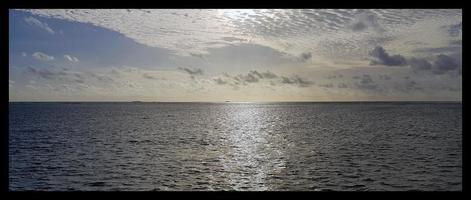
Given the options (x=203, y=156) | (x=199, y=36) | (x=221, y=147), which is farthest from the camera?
(x=199, y=36)

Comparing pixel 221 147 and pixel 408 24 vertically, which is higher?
pixel 408 24

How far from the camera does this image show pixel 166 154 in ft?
98.2

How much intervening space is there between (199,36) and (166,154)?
9220 cm

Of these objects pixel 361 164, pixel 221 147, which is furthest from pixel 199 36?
pixel 361 164

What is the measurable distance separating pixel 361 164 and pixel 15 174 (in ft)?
60.8

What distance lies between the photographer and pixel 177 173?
853 inches

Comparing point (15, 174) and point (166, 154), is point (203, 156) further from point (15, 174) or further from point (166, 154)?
point (15, 174)

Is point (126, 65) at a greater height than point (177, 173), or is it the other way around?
point (126, 65)
